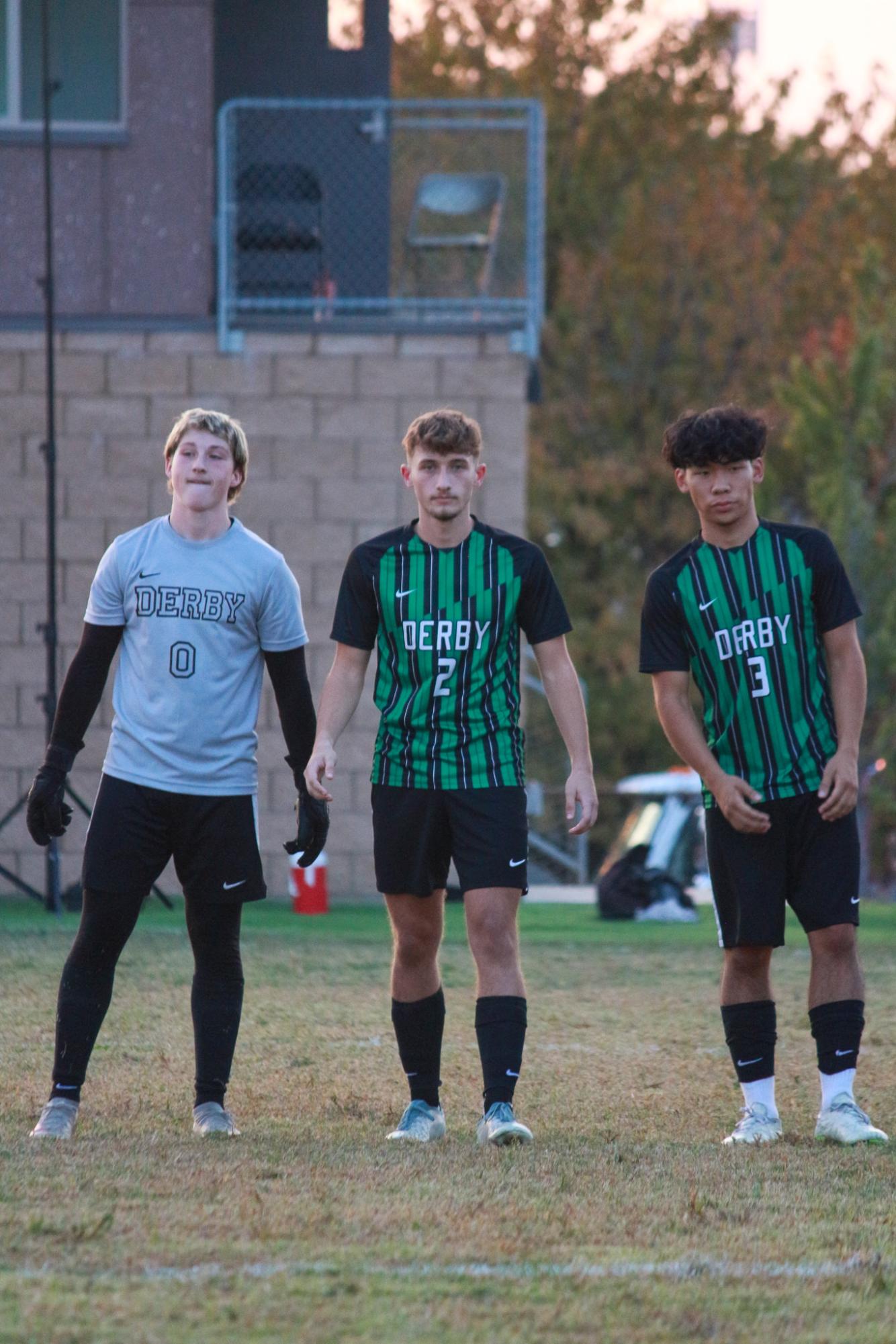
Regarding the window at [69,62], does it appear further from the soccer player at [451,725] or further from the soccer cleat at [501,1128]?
the soccer cleat at [501,1128]

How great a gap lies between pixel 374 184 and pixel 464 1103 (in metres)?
9.53

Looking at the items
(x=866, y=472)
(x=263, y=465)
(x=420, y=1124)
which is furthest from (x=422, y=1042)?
(x=866, y=472)

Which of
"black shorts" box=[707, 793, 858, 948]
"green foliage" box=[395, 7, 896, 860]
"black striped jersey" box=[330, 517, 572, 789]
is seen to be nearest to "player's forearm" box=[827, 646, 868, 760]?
"black shorts" box=[707, 793, 858, 948]

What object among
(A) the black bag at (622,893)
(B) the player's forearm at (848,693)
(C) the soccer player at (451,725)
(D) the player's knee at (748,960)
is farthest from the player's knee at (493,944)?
(A) the black bag at (622,893)

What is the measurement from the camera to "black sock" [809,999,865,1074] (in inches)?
182

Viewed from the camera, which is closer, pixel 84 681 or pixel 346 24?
pixel 84 681

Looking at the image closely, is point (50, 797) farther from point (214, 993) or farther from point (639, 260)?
point (639, 260)

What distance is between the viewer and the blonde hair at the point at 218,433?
480 cm

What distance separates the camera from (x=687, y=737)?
4.64m

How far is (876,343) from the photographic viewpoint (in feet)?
69.6

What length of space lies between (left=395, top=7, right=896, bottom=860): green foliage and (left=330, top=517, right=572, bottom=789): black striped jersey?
72.8 ft

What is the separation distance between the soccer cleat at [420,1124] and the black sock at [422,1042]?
2 centimetres

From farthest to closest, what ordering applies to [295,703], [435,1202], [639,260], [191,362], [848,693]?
[639,260] < [191,362] < [295,703] < [848,693] < [435,1202]

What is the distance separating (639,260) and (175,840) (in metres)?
25.0
